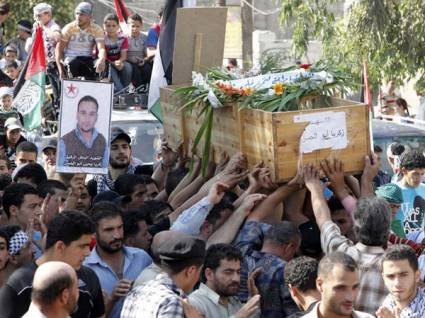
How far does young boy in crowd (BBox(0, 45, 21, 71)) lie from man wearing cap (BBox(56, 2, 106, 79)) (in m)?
1.34

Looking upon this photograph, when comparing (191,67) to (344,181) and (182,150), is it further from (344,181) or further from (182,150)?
(344,181)

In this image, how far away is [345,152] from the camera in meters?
9.29

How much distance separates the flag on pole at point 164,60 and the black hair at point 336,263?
176 inches

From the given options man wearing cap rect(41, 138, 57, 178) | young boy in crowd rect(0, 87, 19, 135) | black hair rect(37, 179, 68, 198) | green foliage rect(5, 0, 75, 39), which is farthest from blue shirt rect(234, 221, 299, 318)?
green foliage rect(5, 0, 75, 39)

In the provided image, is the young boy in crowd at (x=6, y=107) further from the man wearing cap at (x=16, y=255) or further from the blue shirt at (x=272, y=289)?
the blue shirt at (x=272, y=289)

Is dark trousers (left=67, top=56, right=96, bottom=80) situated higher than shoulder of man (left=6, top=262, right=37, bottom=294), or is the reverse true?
dark trousers (left=67, top=56, right=96, bottom=80)

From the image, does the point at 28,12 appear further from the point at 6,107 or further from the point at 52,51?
the point at 6,107

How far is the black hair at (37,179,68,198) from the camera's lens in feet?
33.8

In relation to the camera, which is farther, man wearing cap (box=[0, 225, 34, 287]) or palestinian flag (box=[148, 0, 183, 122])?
palestinian flag (box=[148, 0, 183, 122])

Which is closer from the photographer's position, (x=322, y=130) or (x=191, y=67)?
(x=322, y=130)

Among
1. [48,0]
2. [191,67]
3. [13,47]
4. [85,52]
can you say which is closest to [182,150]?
[191,67]

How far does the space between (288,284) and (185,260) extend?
0.73m

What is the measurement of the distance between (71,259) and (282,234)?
1.60 metres

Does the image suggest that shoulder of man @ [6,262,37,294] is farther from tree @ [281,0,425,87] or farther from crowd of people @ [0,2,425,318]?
tree @ [281,0,425,87]
